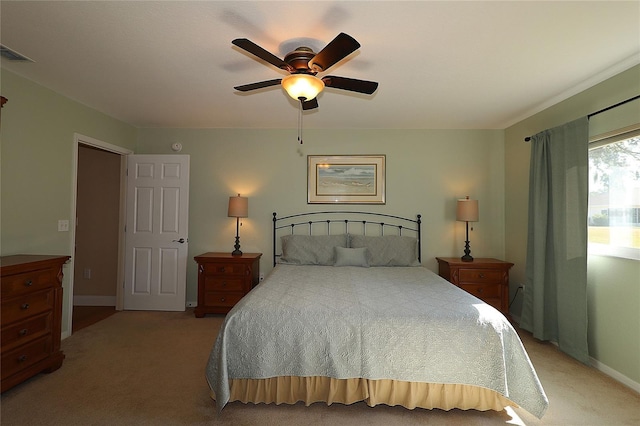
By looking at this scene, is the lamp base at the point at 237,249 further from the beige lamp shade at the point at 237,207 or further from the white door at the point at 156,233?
the white door at the point at 156,233

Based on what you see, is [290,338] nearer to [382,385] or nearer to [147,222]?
[382,385]

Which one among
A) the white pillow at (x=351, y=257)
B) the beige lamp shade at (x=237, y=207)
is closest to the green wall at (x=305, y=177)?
the beige lamp shade at (x=237, y=207)

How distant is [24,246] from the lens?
2.82m

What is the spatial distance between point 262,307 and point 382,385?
3.03 ft

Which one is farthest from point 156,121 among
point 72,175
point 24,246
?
point 24,246

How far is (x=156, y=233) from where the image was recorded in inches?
164

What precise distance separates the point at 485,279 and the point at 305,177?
8.55ft

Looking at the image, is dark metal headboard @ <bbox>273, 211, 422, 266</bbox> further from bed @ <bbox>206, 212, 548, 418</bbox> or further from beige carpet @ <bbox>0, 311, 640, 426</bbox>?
bed @ <bbox>206, 212, 548, 418</bbox>

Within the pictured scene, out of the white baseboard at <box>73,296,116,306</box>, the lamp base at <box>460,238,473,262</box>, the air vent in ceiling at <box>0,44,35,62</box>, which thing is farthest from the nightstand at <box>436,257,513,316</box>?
the white baseboard at <box>73,296,116,306</box>

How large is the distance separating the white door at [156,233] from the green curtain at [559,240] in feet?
13.6

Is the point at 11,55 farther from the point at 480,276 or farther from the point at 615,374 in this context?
the point at 615,374

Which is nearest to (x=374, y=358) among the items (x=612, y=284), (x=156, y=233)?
(x=612, y=284)

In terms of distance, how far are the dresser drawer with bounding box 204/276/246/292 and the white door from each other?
515mm

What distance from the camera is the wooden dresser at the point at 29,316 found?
7.15 feet
